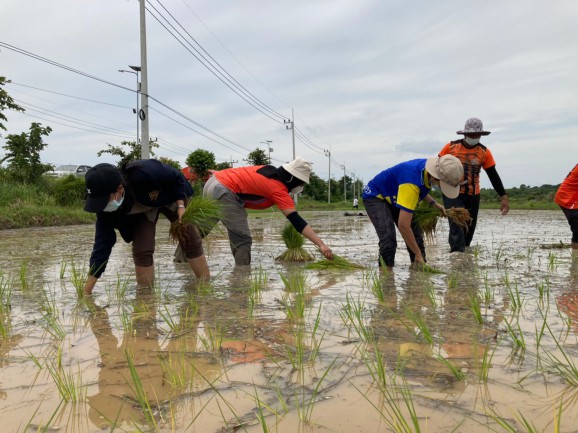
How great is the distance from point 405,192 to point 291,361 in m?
2.34

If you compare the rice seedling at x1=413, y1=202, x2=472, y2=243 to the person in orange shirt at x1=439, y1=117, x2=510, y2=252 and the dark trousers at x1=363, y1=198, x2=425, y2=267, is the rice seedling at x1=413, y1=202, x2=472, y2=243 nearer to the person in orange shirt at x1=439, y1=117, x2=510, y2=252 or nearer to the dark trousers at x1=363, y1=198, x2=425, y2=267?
the person in orange shirt at x1=439, y1=117, x2=510, y2=252

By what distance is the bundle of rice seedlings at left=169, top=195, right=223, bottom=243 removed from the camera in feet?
12.3

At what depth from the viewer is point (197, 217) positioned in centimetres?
383

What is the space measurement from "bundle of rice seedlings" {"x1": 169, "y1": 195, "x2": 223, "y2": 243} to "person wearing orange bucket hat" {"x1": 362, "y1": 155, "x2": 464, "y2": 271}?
4.66ft

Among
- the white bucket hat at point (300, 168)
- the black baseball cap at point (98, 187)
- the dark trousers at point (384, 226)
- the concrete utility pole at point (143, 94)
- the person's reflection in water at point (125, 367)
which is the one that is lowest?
the person's reflection in water at point (125, 367)

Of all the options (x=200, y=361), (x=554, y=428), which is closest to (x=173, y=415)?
(x=200, y=361)

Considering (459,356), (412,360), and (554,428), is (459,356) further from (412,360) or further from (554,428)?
(554,428)

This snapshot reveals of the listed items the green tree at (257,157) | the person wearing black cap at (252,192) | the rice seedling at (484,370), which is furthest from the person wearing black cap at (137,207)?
the green tree at (257,157)

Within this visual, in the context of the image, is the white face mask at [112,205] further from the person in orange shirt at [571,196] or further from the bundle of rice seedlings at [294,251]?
the person in orange shirt at [571,196]

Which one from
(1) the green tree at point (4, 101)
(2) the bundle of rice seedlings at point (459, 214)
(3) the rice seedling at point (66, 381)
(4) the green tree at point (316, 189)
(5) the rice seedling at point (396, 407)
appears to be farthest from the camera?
(4) the green tree at point (316, 189)

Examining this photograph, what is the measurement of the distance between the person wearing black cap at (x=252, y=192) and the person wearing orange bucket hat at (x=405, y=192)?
709 mm

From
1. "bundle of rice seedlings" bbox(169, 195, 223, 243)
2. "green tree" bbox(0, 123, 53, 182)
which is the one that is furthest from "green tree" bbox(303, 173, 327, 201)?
"bundle of rice seedlings" bbox(169, 195, 223, 243)

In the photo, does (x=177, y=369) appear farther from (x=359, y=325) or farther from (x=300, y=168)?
(x=300, y=168)

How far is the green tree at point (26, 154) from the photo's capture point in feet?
54.0
